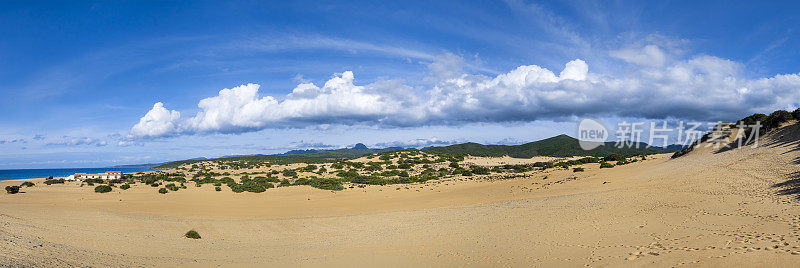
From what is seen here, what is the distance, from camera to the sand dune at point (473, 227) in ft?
28.7

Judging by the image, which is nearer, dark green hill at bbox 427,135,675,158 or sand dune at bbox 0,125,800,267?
sand dune at bbox 0,125,800,267

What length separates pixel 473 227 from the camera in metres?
13.9

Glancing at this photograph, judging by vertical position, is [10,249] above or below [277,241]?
above

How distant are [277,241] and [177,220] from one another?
295 inches

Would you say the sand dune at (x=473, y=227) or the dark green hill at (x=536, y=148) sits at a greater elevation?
the dark green hill at (x=536, y=148)

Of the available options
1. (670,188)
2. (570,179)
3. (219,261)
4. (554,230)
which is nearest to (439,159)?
(570,179)

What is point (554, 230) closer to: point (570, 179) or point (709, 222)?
point (709, 222)

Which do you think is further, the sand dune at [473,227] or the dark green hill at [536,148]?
the dark green hill at [536,148]

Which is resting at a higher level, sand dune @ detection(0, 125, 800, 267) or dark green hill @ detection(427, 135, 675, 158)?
dark green hill @ detection(427, 135, 675, 158)

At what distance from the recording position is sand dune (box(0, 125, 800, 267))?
28.7 ft

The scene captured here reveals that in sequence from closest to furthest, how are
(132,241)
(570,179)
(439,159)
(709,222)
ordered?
(709,222)
(132,241)
(570,179)
(439,159)

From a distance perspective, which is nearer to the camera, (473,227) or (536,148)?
(473,227)

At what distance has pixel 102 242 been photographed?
36.0 ft

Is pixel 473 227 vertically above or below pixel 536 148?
below
